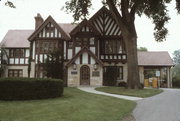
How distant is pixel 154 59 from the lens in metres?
32.4

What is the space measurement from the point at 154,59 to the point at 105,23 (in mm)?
9909

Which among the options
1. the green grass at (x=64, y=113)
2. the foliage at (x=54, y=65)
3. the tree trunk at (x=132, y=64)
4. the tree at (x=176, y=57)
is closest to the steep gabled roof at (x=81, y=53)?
the foliage at (x=54, y=65)

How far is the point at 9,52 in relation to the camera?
98.5ft

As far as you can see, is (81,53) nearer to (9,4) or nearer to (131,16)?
(131,16)

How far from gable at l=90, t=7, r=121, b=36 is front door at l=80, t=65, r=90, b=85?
17.1ft

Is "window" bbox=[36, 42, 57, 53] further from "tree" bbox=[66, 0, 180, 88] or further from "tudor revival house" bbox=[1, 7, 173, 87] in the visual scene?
"tree" bbox=[66, 0, 180, 88]

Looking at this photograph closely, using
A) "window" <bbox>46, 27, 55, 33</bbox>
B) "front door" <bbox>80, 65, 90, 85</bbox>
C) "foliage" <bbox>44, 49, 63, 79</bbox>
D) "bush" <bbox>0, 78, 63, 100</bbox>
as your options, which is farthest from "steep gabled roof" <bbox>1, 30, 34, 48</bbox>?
"bush" <bbox>0, 78, 63, 100</bbox>

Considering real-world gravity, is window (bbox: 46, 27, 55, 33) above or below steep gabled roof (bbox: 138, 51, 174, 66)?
above

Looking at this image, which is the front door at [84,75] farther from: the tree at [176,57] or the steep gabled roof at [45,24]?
the tree at [176,57]

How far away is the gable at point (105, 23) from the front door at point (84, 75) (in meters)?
5.23

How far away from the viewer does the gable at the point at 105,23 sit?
2745 centimetres

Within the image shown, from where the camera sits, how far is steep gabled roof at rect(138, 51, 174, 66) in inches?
1224

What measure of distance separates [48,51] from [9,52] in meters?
6.63

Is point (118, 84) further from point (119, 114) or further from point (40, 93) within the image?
point (119, 114)
